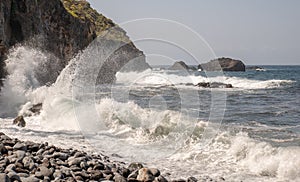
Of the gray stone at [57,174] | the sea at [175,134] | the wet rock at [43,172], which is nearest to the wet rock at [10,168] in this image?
the wet rock at [43,172]

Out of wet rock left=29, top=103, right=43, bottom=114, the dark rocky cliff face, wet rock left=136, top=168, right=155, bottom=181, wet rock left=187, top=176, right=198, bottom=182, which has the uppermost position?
the dark rocky cliff face

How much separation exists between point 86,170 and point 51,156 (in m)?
0.95

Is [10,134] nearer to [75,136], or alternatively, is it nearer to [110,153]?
[75,136]

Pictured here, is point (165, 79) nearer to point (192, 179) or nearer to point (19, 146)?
point (19, 146)

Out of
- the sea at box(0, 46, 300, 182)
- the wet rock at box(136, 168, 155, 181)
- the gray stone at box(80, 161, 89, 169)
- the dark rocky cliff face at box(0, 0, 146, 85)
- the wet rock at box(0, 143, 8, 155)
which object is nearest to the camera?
the wet rock at box(136, 168, 155, 181)

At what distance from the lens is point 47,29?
35.1 meters

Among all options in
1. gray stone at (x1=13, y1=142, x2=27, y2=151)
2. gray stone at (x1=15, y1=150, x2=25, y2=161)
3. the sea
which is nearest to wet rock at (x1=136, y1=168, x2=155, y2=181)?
the sea

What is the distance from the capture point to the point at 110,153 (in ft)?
30.5

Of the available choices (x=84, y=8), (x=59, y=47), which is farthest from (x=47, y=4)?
(x=84, y=8)

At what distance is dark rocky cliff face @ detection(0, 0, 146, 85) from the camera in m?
23.5

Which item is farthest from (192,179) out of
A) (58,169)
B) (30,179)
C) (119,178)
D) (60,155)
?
(30,179)

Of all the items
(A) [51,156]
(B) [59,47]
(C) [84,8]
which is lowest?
(A) [51,156]

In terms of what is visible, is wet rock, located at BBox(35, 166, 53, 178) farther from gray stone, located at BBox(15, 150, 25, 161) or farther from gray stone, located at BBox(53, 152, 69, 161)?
gray stone, located at BBox(53, 152, 69, 161)

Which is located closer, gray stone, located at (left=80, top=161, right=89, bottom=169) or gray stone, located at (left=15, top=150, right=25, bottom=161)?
gray stone, located at (left=15, top=150, right=25, bottom=161)
